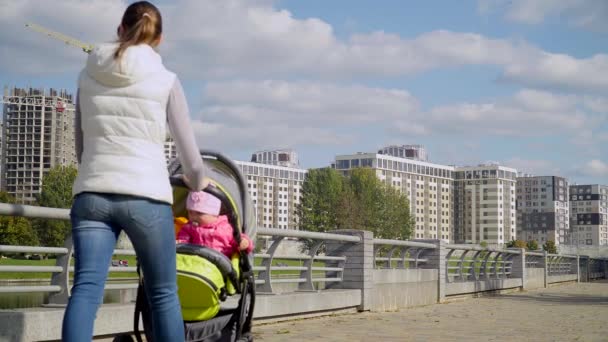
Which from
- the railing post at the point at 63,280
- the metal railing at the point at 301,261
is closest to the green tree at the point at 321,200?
the metal railing at the point at 301,261

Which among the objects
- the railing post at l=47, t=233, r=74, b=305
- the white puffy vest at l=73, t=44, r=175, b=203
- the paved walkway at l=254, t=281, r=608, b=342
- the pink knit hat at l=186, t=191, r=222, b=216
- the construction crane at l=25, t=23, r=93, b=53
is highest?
the construction crane at l=25, t=23, r=93, b=53

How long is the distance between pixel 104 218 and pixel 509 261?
24942 mm

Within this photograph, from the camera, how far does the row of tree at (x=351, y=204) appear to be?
124688mm

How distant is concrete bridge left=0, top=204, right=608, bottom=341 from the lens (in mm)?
7078

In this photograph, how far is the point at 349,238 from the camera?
45.4ft

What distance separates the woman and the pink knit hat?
3.12ft

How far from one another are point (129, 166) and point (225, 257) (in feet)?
4.28

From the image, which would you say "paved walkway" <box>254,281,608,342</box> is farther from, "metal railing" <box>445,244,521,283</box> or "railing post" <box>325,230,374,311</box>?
"metal railing" <box>445,244,521,283</box>

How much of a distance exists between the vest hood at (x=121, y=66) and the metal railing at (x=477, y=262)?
15.3 m

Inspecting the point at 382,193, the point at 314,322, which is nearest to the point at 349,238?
the point at 314,322

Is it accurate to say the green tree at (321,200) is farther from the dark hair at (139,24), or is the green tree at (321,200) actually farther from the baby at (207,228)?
the dark hair at (139,24)

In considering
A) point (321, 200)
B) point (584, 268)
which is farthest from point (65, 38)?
point (584, 268)

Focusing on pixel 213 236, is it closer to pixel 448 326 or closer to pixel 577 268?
pixel 448 326

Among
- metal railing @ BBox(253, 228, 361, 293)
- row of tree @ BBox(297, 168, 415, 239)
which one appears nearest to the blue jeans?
metal railing @ BBox(253, 228, 361, 293)
